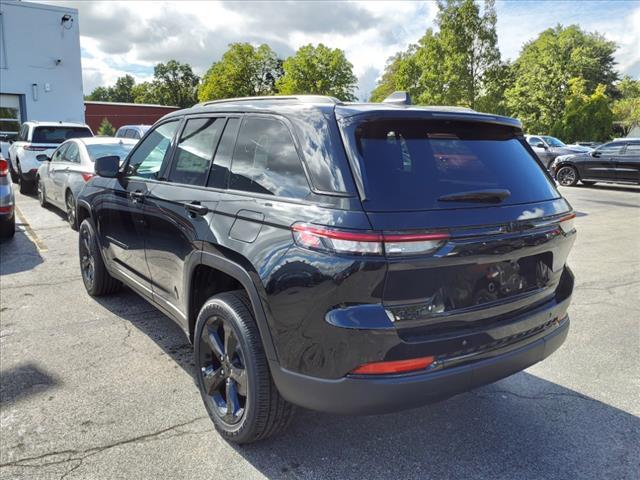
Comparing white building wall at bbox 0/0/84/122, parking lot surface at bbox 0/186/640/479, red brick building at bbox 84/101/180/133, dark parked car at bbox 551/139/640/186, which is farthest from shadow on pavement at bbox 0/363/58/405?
red brick building at bbox 84/101/180/133

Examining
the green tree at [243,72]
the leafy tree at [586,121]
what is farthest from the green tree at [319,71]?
the leafy tree at [586,121]

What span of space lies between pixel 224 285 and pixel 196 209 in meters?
0.47

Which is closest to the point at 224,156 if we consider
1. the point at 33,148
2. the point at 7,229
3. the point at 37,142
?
the point at 7,229

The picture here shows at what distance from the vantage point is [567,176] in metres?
17.5

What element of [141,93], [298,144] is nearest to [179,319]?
[298,144]

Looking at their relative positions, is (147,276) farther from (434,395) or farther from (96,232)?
(434,395)

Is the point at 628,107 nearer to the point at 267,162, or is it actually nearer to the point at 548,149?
the point at 548,149

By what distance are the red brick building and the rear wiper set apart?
166ft

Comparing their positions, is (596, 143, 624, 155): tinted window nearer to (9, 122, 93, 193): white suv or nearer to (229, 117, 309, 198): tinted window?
(9, 122, 93, 193): white suv

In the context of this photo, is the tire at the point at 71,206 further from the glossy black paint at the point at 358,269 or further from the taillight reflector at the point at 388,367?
the taillight reflector at the point at 388,367

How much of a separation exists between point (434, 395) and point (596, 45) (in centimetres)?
7338

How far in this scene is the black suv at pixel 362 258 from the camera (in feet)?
7.00

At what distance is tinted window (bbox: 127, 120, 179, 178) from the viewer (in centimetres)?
373

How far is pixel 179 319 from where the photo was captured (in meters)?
3.34
